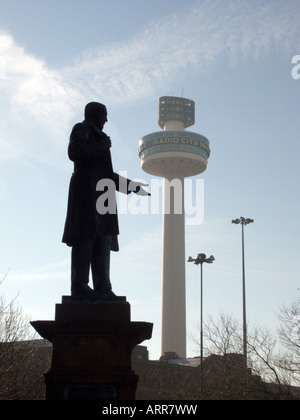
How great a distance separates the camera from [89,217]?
10.3 metres

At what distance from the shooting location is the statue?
10.1 meters

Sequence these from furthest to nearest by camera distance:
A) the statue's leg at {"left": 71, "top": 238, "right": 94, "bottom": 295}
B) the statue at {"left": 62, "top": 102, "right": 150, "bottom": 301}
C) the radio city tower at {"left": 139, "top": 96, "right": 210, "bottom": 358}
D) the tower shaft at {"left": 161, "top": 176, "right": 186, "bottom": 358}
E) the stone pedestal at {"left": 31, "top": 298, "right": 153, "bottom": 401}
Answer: the radio city tower at {"left": 139, "top": 96, "right": 210, "bottom": 358} → the tower shaft at {"left": 161, "top": 176, "right": 186, "bottom": 358} → the statue at {"left": 62, "top": 102, "right": 150, "bottom": 301} → the statue's leg at {"left": 71, "top": 238, "right": 94, "bottom": 295} → the stone pedestal at {"left": 31, "top": 298, "right": 153, "bottom": 401}

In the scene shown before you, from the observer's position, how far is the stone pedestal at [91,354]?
9.08m

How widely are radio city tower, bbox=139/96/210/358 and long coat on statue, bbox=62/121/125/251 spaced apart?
92376 millimetres

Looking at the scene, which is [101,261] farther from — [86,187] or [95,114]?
[95,114]

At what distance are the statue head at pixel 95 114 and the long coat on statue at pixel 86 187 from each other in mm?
227

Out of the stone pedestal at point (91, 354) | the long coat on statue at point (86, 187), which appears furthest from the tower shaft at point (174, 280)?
the stone pedestal at point (91, 354)

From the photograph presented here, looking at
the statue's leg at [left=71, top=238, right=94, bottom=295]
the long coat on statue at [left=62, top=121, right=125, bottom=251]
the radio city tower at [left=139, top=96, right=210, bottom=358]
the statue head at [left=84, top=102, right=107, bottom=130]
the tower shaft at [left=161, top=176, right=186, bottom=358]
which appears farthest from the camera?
the radio city tower at [left=139, top=96, right=210, bottom=358]

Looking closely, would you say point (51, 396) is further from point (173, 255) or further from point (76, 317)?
point (173, 255)

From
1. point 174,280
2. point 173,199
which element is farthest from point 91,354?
point 173,199

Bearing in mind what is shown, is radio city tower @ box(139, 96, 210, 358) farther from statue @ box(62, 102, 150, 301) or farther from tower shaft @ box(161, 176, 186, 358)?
statue @ box(62, 102, 150, 301)

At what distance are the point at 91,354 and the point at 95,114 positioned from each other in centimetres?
396

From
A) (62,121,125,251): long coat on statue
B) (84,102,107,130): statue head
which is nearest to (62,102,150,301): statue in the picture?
(62,121,125,251): long coat on statue
